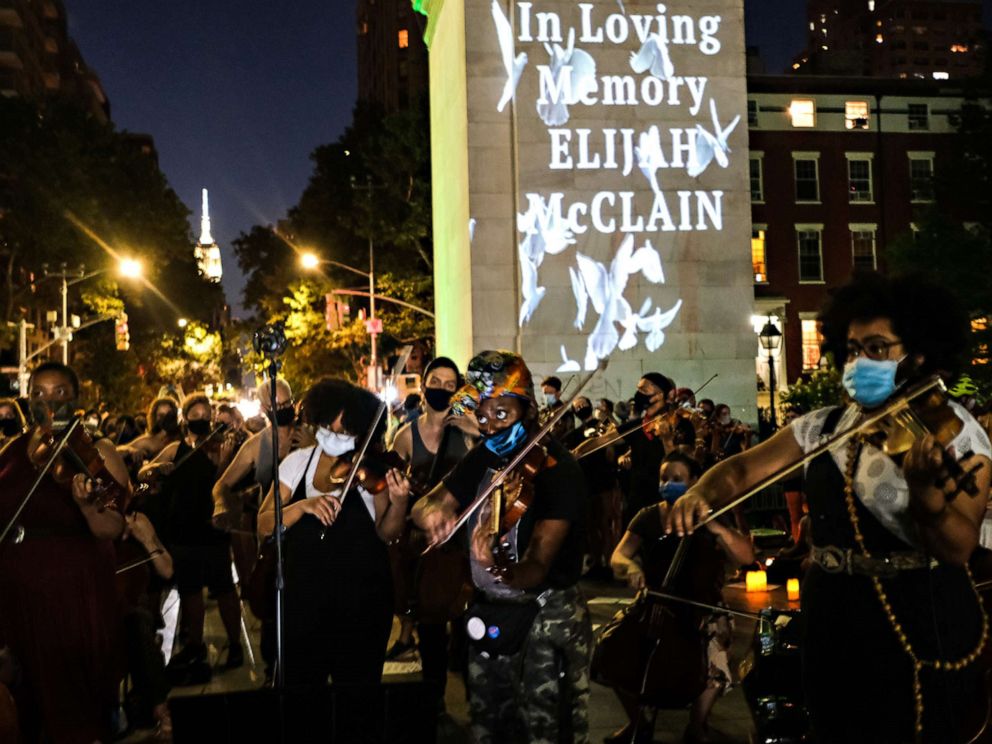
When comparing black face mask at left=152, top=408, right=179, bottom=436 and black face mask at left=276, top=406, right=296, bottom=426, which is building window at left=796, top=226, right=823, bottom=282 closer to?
black face mask at left=152, top=408, right=179, bottom=436

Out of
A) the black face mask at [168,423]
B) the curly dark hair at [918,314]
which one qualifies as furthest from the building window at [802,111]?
the curly dark hair at [918,314]

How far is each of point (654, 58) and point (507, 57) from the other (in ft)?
10.1

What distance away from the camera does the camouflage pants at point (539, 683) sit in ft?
15.3

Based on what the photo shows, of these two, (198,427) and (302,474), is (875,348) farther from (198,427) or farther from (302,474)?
(198,427)

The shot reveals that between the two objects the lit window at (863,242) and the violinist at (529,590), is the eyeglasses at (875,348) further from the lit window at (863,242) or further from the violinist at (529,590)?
the lit window at (863,242)

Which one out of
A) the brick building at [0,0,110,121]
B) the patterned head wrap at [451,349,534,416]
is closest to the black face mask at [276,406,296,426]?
the patterned head wrap at [451,349,534,416]

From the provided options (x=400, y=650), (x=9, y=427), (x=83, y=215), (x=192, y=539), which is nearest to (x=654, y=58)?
(x=400, y=650)

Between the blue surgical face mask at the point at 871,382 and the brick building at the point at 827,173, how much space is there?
4558 centimetres

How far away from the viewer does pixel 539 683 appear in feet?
15.2

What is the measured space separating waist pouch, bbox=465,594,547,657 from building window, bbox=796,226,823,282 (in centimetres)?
4674

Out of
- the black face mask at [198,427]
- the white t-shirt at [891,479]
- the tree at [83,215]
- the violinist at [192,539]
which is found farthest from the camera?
the tree at [83,215]

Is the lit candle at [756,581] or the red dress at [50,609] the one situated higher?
the red dress at [50,609]

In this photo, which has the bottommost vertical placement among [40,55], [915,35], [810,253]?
[810,253]

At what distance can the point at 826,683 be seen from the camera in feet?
12.5
